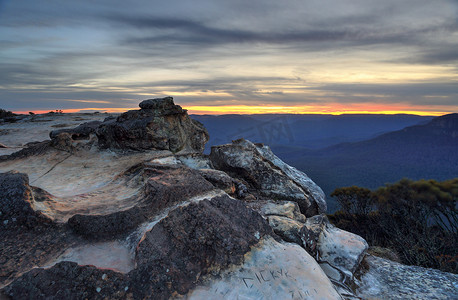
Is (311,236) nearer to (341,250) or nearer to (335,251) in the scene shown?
(335,251)

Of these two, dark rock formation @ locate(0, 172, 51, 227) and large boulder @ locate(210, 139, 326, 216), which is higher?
dark rock formation @ locate(0, 172, 51, 227)

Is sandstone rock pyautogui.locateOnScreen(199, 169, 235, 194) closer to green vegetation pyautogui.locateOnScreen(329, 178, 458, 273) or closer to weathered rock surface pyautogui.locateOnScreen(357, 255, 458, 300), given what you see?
weathered rock surface pyautogui.locateOnScreen(357, 255, 458, 300)

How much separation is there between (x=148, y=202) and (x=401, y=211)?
25.3 metres

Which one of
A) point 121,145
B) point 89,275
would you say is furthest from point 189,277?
point 121,145

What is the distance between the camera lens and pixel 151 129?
1203 cm

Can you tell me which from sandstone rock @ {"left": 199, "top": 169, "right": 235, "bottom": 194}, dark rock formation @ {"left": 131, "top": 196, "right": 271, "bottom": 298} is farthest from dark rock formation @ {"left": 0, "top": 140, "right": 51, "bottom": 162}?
dark rock formation @ {"left": 131, "top": 196, "right": 271, "bottom": 298}

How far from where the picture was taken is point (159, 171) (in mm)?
8141

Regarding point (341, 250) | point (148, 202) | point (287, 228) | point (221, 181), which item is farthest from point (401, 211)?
point (148, 202)

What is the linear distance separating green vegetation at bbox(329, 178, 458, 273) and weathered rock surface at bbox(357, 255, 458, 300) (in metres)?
13.8

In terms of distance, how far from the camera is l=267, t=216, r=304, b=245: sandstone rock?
5.88m

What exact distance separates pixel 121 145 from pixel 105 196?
18.2ft

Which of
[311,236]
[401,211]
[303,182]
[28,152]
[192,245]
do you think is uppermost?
[192,245]

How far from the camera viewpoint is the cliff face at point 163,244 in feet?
12.5

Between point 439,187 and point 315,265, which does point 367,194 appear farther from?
point 315,265
